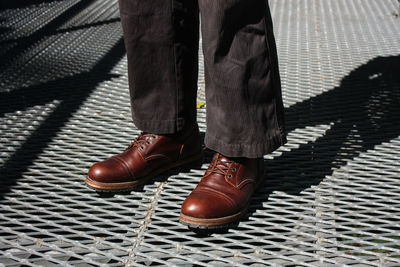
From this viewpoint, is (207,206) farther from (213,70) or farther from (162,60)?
(162,60)

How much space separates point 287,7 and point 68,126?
2537 mm

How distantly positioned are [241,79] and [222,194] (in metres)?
0.35

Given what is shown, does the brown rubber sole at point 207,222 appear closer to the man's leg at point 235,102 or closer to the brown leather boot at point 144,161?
the man's leg at point 235,102

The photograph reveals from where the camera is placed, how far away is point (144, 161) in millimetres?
1561

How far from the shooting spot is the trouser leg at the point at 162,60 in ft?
4.68

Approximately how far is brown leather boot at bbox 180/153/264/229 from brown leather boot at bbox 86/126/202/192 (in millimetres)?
219

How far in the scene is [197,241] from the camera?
1313mm

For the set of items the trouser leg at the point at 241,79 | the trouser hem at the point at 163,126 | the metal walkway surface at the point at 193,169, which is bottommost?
the metal walkway surface at the point at 193,169

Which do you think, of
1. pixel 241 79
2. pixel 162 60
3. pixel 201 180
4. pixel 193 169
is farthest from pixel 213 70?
pixel 193 169

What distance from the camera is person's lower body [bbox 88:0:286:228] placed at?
4.14 feet

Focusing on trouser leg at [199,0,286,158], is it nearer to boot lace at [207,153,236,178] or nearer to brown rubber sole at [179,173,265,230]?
boot lace at [207,153,236,178]

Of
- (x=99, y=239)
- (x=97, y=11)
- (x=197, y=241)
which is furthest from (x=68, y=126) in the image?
(x=97, y=11)

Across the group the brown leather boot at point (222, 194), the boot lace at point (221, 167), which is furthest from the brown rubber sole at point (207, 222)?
the boot lace at point (221, 167)

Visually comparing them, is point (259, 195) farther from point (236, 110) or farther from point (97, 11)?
point (97, 11)
